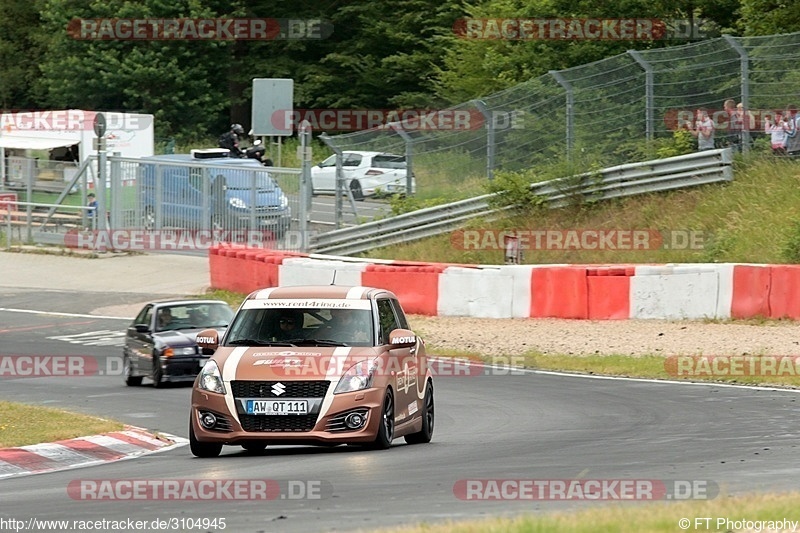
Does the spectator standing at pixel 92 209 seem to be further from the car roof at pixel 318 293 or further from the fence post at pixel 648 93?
the car roof at pixel 318 293

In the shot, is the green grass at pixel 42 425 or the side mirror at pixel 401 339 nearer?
the side mirror at pixel 401 339

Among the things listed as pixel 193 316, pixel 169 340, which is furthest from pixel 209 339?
pixel 193 316

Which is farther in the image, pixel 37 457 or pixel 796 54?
pixel 796 54

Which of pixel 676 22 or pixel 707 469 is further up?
pixel 676 22

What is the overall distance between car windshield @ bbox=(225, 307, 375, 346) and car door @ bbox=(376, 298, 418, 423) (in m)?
0.20

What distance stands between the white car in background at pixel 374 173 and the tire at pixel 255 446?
1815cm

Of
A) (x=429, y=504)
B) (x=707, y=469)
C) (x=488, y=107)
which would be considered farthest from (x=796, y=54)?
(x=429, y=504)

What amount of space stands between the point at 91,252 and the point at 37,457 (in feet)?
80.9

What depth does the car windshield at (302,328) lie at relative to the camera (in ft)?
41.4

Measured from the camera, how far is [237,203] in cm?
3409

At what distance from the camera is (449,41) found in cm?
5538

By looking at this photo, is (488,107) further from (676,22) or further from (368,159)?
(676,22)

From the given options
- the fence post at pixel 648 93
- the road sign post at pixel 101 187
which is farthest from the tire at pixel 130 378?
the road sign post at pixel 101 187

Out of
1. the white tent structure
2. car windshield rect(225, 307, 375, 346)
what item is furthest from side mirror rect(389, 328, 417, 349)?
the white tent structure
